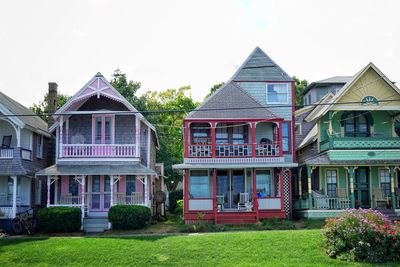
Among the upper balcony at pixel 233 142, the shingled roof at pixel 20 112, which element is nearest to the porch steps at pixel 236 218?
the upper balcony at pixel 233 142

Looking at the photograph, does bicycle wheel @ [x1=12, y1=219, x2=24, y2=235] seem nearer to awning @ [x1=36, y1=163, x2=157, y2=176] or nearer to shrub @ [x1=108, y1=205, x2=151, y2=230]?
awning @ [x1=36, y1=163, x2=157, y2=176]

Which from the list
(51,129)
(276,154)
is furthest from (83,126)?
(276,154)

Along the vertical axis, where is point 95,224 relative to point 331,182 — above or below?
below

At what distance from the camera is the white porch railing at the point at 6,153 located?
3102cm

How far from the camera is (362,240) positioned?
69.3 feet

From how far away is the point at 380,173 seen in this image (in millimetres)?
33562

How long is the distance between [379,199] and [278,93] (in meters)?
8.74

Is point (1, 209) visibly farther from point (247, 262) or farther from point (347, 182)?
point (347, 182)

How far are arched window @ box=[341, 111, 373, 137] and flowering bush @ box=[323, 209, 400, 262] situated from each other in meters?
12.7

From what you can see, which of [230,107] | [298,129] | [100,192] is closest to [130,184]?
[100,192]

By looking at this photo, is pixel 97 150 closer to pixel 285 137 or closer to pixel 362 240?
pixel 285 137

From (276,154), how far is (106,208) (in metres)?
10.3

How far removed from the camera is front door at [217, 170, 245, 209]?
32.7 metres

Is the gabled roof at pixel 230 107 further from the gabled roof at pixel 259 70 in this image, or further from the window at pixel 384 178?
the window at pixel 384 178
